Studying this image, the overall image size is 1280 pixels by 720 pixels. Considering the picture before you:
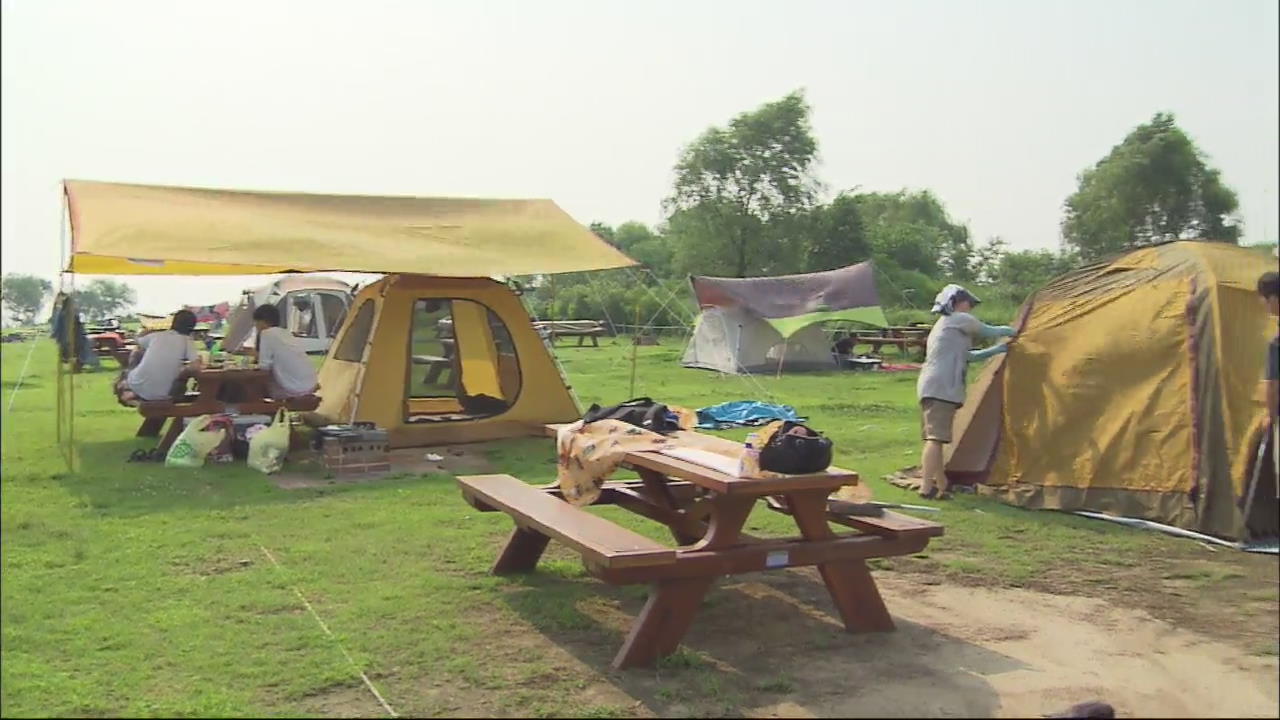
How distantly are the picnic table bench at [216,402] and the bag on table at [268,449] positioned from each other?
0.70 metres

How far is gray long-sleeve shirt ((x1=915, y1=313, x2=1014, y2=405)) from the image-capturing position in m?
7.23

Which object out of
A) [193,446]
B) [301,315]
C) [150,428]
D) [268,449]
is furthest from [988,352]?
[301,315]

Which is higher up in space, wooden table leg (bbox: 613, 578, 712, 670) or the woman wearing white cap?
the woman wearing white cap

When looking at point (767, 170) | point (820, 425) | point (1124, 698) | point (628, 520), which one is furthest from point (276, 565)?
point (767, 170)

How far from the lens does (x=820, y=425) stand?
11.2 metres

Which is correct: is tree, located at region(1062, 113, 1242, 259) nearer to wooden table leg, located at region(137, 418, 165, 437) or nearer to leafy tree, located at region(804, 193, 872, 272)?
wooden table leg, located at region(137, 418, 165, 437)

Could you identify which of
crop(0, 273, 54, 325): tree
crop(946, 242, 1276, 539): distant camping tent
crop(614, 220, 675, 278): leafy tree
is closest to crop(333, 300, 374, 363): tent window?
crop(946, 242, 1276, 539): distant camping tent

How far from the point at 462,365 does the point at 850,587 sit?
23.6 feet

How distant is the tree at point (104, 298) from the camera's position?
9.21 meters

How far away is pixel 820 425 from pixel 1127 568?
589 centimetres

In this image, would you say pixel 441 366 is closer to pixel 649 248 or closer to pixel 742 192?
pixel 742 192

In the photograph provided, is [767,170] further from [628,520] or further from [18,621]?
[18,621]

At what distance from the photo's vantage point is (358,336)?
9898mm

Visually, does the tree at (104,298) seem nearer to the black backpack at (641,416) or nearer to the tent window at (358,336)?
the tent window at (358,336)
